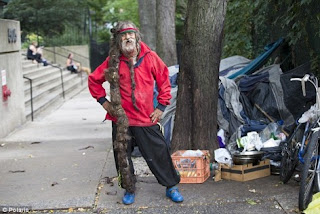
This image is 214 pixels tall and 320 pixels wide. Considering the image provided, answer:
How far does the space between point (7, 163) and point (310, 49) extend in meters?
4.60

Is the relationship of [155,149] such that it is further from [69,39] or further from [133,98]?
[69,39]

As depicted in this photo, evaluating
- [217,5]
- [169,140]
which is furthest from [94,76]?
[169,140]

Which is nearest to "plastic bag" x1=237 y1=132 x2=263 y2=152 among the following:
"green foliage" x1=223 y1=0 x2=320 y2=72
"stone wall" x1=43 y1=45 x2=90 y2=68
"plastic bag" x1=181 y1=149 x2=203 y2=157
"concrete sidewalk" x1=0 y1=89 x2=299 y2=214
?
"concrete sidewalk" x1=0 y1=89 x2=299 y2=214

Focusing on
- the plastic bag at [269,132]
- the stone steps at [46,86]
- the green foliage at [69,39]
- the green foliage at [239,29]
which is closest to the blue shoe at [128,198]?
the plastic bag at [269,132]

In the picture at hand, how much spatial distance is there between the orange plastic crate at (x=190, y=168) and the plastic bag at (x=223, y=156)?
30 cm

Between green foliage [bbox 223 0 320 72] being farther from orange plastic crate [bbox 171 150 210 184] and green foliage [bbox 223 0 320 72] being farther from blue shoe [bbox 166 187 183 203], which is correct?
blue shoe [bbox 166 187 183 203]

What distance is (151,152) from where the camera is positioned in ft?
16.4

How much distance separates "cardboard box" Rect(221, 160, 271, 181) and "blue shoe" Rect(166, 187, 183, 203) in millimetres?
909

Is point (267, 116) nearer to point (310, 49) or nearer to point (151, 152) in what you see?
point (310, 49)

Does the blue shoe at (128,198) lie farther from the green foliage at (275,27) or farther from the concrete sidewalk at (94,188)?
the green foliage at (275,27)

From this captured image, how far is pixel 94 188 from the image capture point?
5770 mm

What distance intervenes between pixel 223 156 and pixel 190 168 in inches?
20.8

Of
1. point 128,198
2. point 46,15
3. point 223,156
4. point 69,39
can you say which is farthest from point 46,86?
point 128,198

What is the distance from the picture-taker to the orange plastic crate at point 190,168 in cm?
568
